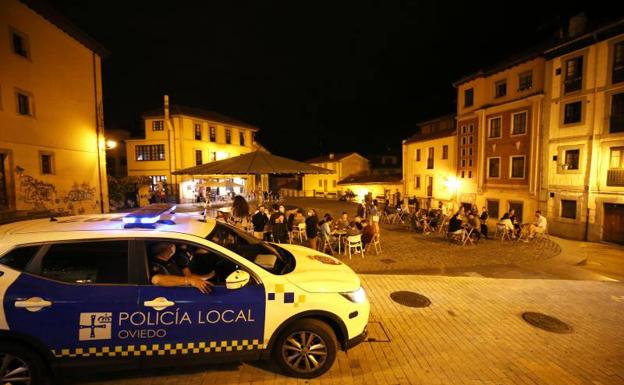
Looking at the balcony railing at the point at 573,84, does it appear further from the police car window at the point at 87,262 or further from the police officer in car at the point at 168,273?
the police car window at the point at 87,262

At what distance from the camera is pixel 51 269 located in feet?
10.6

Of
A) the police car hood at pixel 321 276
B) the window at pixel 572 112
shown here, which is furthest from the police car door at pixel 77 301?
the window at pixel 572 112

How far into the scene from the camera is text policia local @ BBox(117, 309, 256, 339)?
10.6 feet

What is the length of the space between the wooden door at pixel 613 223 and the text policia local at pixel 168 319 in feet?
59.5

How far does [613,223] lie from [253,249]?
1764cm

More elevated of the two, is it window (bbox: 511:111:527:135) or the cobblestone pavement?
window (bbox: 511:111:527:135)

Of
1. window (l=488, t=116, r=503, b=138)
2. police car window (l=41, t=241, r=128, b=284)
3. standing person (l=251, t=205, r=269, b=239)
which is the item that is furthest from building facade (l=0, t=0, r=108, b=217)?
window (l=488, t=116, r=503, b=138)

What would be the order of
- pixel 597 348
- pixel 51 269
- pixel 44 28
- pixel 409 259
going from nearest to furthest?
1. pixel 51 269
2. pixel 597 348
3. pixel 409 259
4. pixel 44 28

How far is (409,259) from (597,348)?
5.65 m

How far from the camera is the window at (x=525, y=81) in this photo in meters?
18.4

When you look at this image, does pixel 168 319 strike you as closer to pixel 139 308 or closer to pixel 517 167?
pixel 139 308

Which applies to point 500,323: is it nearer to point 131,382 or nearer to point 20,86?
point 131,382

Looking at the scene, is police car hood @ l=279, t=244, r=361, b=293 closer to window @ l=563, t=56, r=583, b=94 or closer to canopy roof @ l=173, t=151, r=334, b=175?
canopy roof @ l=173, t=151, r=334, b=175

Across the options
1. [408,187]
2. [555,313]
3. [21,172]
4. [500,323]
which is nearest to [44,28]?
[21,172]
